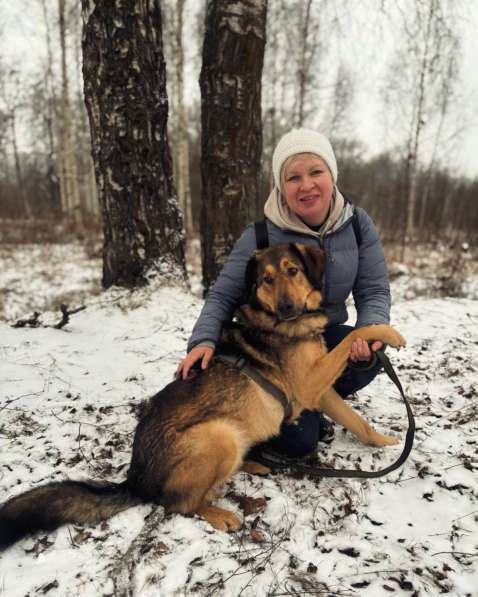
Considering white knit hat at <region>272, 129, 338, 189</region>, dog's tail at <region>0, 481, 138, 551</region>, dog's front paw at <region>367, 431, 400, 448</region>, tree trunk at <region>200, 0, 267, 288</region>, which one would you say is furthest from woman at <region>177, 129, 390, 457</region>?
tree trunk at <region>200, 0, 267, 288</region>

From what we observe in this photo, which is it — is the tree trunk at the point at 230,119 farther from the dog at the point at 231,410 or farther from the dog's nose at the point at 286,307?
the dog's nose at the point at 286,307

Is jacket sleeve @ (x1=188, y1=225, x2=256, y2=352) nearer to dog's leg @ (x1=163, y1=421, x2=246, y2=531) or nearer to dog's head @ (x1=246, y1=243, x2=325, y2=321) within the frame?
dog's head @ (x1=246, y1=243, x2=325, y2=321)

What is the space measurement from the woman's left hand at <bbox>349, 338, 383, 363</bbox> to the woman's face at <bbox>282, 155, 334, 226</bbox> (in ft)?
3.19

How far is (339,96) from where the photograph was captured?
2066 centimetres

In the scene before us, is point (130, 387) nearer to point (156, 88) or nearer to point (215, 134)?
point (215, 134)

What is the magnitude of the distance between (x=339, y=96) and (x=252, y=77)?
1917 cm

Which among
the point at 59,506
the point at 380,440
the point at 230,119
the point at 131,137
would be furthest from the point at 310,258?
the point at 131,137

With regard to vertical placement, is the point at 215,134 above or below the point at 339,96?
below

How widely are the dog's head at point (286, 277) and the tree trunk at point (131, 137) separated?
2.48 m

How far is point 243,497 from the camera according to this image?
97.3 inches

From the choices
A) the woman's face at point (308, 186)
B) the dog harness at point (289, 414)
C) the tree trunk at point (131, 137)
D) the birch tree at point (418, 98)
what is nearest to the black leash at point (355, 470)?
the dog harness at point (289, 414)

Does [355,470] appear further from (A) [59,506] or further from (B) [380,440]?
(A) [59,506]

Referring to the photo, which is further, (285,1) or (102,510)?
(285,1)

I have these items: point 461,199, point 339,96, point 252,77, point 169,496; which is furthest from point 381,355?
point 461,199
